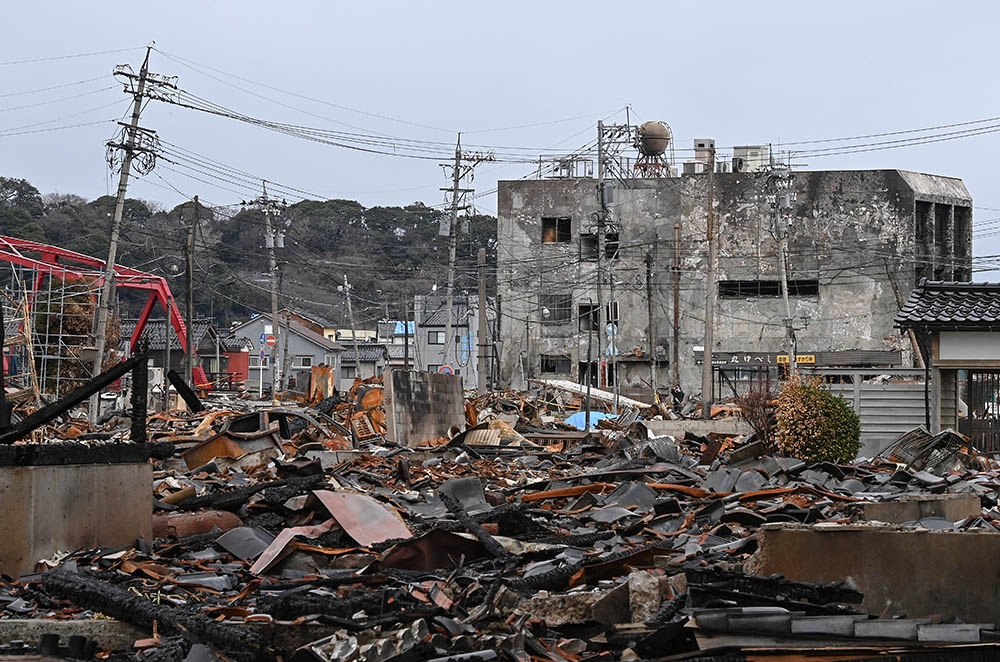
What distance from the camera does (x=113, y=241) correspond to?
28250mm

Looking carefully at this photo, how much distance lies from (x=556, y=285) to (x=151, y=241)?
1472 inches

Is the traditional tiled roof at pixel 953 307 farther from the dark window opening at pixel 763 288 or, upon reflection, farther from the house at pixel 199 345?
the house at pixel 199 345

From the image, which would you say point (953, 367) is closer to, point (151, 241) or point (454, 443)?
point (454, 443)

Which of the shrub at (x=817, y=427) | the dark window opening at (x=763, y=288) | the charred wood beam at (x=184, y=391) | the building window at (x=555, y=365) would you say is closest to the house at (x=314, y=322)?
the building window at (x=555, y=365)

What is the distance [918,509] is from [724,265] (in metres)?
47.0

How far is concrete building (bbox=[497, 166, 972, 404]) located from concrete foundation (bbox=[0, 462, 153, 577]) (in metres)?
44.6

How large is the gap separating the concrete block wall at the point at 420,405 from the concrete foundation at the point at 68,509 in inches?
387

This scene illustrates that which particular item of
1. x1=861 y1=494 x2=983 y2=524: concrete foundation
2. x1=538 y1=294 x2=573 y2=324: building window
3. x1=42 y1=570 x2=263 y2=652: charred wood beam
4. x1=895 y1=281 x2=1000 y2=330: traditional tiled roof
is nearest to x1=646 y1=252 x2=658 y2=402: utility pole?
x1=538 y1=294 x2=573 y2=324: building window

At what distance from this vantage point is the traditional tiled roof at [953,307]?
16.0m

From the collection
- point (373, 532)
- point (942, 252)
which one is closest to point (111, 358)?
point (373, 532)

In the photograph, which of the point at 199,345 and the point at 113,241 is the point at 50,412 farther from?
the point at 199,345

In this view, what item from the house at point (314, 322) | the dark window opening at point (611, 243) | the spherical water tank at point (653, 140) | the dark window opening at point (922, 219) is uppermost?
the spherical water tank at point (653, 140)

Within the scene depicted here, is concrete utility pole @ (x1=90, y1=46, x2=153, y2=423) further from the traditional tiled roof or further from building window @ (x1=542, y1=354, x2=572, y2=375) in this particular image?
building window @ (x1=542, y1=354, x2=572, y2=375)

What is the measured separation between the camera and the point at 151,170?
32.0m
